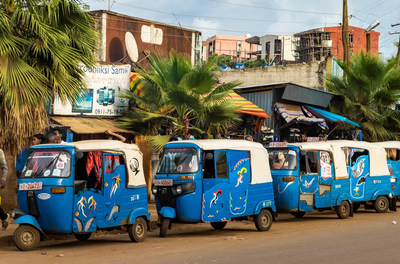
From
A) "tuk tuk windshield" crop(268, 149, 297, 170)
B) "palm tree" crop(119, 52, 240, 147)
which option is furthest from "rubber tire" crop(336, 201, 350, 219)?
"palm tree" crop(119, 52, 240, 147)

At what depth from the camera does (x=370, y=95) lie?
2695 centimetres

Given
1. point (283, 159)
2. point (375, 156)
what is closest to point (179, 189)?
point (283, 159)

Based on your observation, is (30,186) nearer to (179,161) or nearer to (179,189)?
(179,189)

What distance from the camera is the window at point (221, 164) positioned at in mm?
13297

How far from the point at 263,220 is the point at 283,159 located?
7.75ft

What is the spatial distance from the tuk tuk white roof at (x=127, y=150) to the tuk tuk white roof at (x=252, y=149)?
119cm

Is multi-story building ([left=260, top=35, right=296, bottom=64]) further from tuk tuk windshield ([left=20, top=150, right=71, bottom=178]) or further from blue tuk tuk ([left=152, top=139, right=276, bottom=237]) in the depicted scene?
tuk tuk windshield ([left=20, top=150, right=71, bottom=178])

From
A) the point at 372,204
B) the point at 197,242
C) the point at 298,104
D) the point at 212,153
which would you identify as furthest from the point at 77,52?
the point at 298,104

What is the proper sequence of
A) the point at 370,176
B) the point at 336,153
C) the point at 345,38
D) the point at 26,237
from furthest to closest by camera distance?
1. the point at 345,38
2. the point at 370,176
3. the point at 336,153
4. the point at 26,237

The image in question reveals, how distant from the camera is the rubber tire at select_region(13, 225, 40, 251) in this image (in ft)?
34.8

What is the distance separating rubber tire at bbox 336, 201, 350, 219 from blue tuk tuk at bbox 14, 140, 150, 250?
7.06 m

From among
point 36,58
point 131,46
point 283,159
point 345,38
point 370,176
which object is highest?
point 345,38

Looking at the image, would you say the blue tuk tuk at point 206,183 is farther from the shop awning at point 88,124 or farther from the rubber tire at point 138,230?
the shop awning at point 88,124

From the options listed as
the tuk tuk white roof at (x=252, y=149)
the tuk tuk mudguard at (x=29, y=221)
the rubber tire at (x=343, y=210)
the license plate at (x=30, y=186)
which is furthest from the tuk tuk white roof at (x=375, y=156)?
the tuk tuk mudguard at (x=29, y=221)
